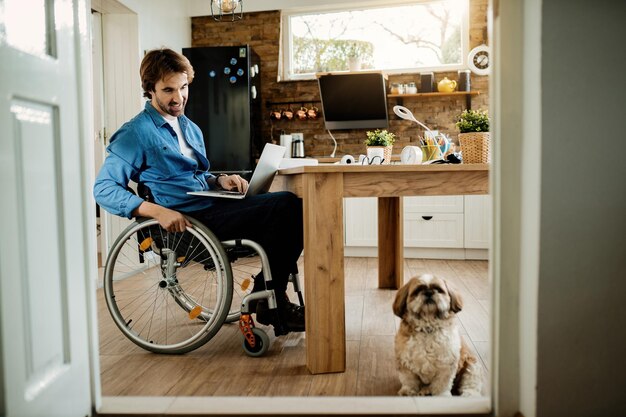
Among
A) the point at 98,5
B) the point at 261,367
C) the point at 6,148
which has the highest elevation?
the point at 98,5

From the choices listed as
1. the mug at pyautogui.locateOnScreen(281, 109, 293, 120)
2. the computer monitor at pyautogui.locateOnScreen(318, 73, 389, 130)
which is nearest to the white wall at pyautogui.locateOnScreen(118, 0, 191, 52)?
the mug at pyautogui.locateOnScreen(281, 109, 293, 120)

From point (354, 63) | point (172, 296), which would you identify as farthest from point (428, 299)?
point (354, 63)

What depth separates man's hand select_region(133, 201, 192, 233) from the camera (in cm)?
201

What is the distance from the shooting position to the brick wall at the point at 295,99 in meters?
4.91

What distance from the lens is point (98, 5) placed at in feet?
12.7

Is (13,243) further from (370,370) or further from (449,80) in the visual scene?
(449,80)

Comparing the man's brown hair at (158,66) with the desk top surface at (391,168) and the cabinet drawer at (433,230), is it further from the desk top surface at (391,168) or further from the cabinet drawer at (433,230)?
the cabinet drawer at (433,230)

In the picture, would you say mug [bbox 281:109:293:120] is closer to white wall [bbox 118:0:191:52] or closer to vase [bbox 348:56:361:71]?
vase [bbox 348:56:361:71]

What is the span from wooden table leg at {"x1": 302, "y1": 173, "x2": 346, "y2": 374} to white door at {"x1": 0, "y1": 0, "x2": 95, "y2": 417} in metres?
0.76

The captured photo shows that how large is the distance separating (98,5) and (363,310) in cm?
295

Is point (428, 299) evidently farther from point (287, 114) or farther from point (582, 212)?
point (287, 114)

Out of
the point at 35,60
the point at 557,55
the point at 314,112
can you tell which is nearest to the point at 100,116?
the point at 314,112

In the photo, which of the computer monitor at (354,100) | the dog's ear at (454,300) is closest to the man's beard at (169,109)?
the dog's ear at (454,300)

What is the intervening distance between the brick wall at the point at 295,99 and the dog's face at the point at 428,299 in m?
3.31
